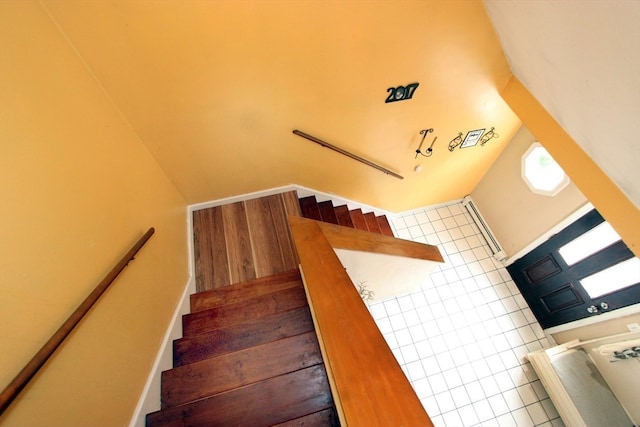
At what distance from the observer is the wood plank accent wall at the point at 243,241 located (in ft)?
7.91

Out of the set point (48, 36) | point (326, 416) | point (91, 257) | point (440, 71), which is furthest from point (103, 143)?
point (440, 71)

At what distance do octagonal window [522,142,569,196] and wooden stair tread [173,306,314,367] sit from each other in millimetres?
2713

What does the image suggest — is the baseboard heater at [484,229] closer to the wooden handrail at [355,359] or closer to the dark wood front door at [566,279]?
the dark wood front door at [566,279]

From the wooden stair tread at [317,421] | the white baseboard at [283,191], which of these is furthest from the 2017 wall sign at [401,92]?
the wooden stair tread at [317,421]

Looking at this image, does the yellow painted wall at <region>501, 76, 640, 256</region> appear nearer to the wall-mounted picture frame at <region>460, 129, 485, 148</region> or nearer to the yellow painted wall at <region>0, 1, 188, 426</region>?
the wall-mounted picture frame at <region>460, 129, 485, 148</region>

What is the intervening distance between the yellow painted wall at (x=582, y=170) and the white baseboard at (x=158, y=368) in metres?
2.79

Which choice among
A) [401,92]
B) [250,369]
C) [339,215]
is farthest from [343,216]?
[250,369]

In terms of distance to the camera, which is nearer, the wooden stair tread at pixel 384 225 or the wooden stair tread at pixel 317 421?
the wooden stair tread at pixel 317 421

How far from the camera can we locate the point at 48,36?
1.28 metres

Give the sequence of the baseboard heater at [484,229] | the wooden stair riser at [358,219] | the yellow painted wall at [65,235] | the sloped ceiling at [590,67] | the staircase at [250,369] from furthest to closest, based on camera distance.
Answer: the baseboard heater at [484,229] < the wooden stair riser at [358,219] < the staircase at [250,369] < the sloped ceiling at [590,67] < the yellow painted wall at [65,235]

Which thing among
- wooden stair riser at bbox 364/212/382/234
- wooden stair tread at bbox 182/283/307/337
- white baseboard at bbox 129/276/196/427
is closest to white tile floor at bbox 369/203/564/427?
wooden stair riser at bbox 364/212/382/234

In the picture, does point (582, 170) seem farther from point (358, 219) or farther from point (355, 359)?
point (358, 219)

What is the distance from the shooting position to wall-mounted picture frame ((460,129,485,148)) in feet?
9.41

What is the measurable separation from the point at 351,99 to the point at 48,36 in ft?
5.80
